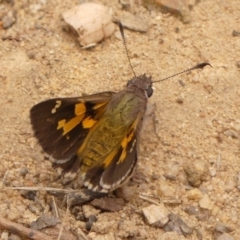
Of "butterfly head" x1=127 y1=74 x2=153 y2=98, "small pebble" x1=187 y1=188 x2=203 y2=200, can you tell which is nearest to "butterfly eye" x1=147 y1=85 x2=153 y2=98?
"butterfly head" x1=127 y1=74 x2=153 y2=98

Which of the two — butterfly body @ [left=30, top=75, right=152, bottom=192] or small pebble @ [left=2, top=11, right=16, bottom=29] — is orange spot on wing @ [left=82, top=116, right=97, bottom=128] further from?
small pebble @ [left=2, top=11, right=16, bottom=29]

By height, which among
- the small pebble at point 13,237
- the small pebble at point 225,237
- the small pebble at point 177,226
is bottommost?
the small pebble at point 225,237

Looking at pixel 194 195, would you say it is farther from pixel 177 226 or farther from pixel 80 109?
pixel 80 109

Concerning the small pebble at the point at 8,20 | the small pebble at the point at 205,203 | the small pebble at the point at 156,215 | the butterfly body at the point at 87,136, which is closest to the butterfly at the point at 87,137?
the butterfly body at the point at 87,136

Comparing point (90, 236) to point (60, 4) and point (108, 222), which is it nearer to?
point (108, 222)

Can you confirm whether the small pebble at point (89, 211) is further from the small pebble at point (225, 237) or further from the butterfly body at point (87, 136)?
the small pebble at point (225, 237)

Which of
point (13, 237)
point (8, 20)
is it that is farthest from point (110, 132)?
point (8, 20)
